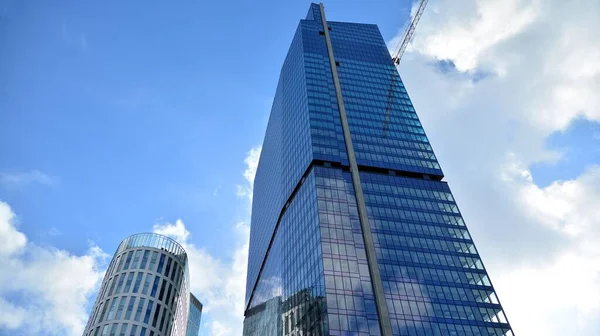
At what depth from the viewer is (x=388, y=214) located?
92938 mm

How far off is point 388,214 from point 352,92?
4292 centimetres

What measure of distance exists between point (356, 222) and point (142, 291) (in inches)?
1822

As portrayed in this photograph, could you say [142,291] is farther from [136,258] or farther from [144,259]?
[136,258]

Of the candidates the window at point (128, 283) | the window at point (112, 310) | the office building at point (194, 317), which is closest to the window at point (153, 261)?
the window at point (128, 283)

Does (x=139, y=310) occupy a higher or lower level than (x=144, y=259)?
lower

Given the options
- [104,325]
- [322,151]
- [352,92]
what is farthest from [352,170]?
[104,325]

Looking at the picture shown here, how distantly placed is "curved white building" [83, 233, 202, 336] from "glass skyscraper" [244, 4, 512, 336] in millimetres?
22056

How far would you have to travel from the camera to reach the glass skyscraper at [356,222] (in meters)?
75.9

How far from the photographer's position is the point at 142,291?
94062mm

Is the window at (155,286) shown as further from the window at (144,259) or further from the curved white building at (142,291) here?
the window at (144,259)

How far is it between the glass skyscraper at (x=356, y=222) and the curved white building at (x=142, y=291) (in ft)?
72.4

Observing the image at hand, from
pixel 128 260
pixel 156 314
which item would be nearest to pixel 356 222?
pixel 156 314

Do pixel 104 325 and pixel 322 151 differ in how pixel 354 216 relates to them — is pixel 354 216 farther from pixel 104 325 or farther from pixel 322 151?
pixel 104 325

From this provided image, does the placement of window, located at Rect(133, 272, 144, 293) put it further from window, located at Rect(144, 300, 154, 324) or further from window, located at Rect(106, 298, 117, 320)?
window, located at Rect(106, 298, 117, 320)
